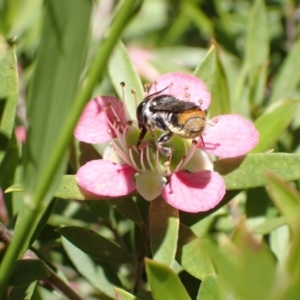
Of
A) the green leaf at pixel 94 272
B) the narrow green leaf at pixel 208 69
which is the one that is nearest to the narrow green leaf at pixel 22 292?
the green leaf at pixel 94 272

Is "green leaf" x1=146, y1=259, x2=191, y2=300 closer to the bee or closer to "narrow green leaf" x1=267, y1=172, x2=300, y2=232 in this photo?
"narrow green leaf" x1=267, y1=172, x2=300, y2=232

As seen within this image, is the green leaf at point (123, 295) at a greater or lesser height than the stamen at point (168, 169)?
lesser

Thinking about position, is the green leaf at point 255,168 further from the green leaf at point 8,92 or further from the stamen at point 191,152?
the green leaf at point 8,92

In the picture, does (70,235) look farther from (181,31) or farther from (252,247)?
(181,31)

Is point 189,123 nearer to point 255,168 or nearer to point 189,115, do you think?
point 189,115

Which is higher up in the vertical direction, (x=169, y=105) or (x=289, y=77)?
(x=169, y=105)

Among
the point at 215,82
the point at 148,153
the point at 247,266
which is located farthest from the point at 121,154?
the point at 247,266

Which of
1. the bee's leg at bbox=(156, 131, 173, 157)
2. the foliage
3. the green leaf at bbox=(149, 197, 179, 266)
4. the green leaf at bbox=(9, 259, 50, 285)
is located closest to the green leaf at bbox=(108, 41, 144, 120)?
the foliage
